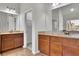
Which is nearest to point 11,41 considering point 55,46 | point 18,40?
point 18,40

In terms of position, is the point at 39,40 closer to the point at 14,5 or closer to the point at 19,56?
the point at 19,56

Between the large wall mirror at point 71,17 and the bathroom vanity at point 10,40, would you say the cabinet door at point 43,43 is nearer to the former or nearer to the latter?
the bathroom vanity at point 10,40

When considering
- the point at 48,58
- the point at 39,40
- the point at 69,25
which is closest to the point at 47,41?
the point at 39,40

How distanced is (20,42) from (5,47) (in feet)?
0.93

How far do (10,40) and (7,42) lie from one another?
63mm

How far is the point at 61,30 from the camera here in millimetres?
1675

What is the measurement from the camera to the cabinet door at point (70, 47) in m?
1.65

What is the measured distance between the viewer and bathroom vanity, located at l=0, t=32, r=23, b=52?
5.52 ft

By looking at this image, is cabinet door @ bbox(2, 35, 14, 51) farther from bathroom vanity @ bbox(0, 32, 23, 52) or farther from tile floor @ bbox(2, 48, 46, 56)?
tile floor @ bbox(2, 48, 46, 56)

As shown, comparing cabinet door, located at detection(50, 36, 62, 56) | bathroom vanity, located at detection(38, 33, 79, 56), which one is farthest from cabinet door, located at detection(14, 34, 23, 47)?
cabinet door, located at detection(50, 36, 62, 56)

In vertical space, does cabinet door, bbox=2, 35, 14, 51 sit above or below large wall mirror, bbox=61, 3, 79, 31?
below

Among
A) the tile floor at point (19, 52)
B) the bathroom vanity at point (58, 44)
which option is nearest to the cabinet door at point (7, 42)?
the tile floor at point (19, 52)

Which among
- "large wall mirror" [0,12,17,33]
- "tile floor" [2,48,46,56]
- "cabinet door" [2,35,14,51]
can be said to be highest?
"large wall mirror" [0,12,17,33]

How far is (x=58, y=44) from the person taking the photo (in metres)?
1.91
